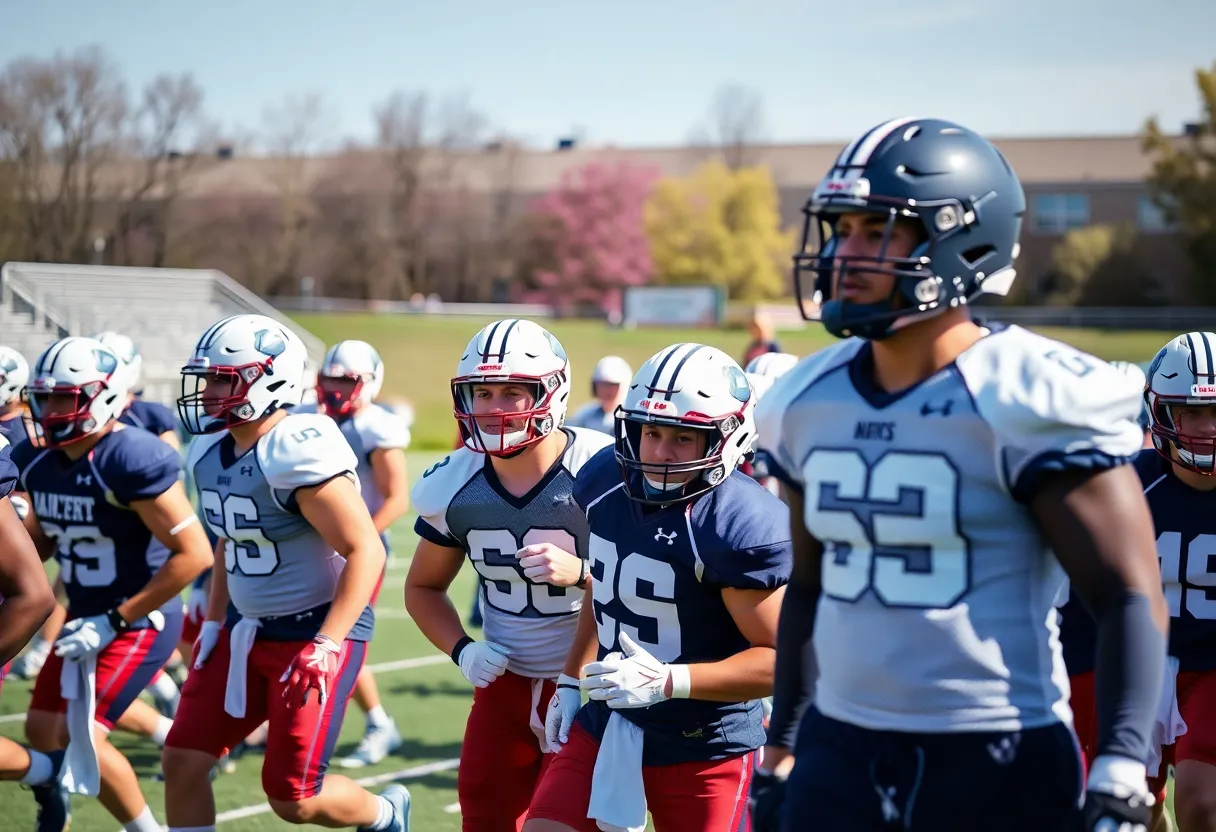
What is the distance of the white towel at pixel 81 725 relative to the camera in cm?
483

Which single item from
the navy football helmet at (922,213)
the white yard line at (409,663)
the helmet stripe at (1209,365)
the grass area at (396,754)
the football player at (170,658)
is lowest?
the grass area at (396,754)

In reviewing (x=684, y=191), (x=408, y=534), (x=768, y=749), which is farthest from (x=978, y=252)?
(x=684, y=191)

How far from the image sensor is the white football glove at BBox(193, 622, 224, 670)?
4637 mm

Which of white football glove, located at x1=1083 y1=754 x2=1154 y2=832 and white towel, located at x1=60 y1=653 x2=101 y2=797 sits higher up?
white football glove, located at x1=1083 y1=754 x2=1154 y2=832

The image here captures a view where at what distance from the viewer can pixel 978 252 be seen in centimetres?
253

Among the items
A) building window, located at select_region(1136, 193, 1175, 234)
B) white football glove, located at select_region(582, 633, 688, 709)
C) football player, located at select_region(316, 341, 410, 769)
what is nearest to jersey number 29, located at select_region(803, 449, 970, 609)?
white football glove, located at select_region(582, 633, 688, 709)

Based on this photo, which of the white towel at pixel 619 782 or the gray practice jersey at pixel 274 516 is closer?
the white towel at pixel 619 782

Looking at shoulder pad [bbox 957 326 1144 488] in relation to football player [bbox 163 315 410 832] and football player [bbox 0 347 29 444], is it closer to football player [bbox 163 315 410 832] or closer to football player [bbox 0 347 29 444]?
football player [bbox 163 315 410 832]

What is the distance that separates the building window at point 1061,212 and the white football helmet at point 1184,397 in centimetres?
4727

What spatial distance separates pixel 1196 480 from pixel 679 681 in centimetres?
207

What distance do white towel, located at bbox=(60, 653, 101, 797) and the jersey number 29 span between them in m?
3.39

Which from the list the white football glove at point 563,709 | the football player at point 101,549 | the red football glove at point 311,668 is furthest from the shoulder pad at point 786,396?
the football player at point 101,549

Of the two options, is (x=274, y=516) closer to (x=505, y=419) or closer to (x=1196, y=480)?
(x=505, y=419)

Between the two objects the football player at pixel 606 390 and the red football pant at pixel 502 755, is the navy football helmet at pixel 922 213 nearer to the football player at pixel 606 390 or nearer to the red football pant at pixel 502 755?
the red football pant at pixel 502 755
